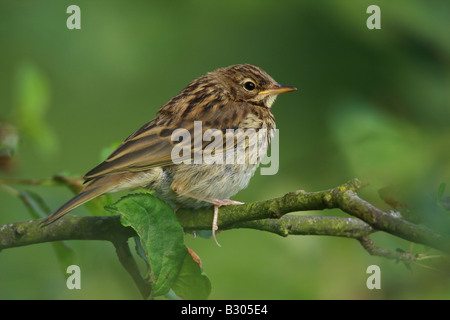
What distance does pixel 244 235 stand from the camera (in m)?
5.06

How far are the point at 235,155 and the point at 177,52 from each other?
2.07m

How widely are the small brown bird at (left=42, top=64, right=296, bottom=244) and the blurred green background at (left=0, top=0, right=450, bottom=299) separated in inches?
16.3

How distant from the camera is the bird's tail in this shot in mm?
3283

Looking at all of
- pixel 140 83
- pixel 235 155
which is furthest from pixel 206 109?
pixel 140 83

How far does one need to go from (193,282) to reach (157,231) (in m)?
0.45

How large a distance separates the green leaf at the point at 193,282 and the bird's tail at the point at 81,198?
2.27 ft

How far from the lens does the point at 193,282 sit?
3119 mm

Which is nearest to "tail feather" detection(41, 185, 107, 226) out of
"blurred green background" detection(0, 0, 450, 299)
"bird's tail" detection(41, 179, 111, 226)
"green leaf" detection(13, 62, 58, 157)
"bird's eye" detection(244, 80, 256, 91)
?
"bird's tail" detection(41, 179, 111, 226)

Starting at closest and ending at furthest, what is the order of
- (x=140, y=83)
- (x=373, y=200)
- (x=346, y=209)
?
(x=346, y=209) < (x=373, y=200) < (x=140, y=83)

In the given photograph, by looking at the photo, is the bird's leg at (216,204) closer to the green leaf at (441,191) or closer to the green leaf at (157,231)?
the green leaf at (157,231)

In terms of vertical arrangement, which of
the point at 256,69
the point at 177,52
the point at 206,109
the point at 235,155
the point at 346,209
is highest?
the point at 177,52

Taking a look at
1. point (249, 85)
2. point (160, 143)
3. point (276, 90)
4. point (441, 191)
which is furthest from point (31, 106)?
point (441, 191)

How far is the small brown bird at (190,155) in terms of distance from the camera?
12.6ft

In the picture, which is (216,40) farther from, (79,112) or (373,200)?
(373,200)
